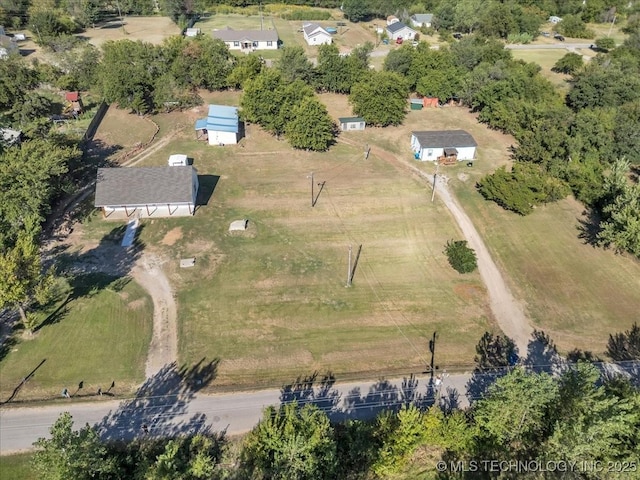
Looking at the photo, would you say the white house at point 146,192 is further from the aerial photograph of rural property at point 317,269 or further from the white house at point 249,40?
the white house at point 249,40

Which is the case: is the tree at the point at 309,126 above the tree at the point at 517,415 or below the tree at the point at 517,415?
above

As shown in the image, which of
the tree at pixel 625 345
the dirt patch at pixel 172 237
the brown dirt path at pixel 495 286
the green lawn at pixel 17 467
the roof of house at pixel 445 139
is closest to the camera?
the green lawn at pixel 17 467

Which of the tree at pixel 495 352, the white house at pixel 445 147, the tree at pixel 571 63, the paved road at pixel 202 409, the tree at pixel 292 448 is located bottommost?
the paved road at pixel 202 409

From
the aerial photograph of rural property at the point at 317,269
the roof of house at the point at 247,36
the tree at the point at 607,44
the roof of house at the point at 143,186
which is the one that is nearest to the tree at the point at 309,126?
the aerial photograph of rural property at the point at 317,269

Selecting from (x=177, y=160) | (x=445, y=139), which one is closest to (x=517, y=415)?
(x=445, y=139)

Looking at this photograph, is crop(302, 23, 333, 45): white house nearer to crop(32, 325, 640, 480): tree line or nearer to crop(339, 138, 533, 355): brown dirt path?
crop(339, 138, 533, 355): brown dirt path

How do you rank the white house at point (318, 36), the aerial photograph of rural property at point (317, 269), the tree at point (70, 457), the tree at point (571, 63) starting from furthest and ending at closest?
the white house at point (318, 36) → the tree at point (571, 63) → the aerial photograph of rural property at point (317, 269) → the tree at point (70, 457)

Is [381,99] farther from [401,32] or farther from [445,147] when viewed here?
[401,32]
